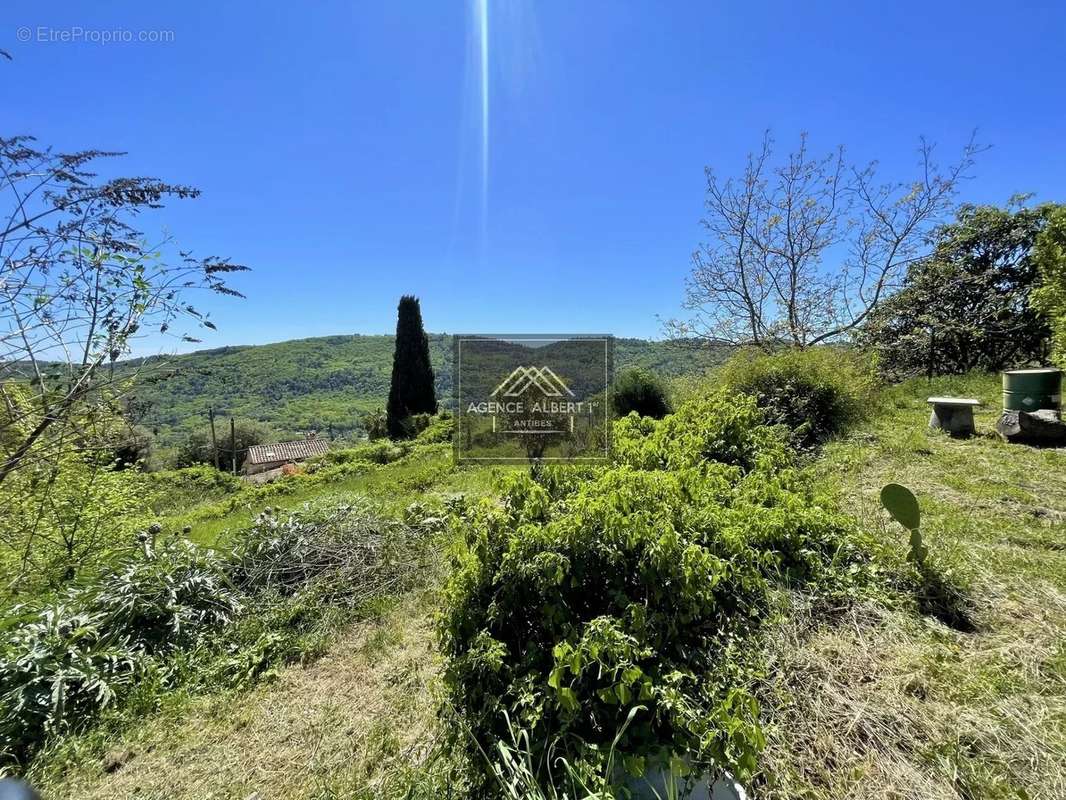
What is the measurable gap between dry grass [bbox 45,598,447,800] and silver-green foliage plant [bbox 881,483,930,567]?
96.6 inches

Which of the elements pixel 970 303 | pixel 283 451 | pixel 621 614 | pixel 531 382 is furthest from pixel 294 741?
pixel 283 451

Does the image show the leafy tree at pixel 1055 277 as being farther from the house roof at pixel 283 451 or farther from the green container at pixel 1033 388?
the house roof at pixel 283 451

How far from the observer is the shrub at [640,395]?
865 cm

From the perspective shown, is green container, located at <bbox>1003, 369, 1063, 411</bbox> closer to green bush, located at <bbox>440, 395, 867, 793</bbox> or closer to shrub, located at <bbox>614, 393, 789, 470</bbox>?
shrub, located at <bbox>614, 393, 789, 470</bbox>

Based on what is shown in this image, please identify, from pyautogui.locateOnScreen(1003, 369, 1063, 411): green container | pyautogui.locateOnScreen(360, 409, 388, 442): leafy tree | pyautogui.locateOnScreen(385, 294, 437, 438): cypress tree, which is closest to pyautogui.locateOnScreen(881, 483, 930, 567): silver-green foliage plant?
pyautogui.locateOnScreen(1003, 369, 1063, 411): green container

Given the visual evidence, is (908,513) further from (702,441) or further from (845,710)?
(702,441)

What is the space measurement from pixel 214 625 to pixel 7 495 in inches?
56.6

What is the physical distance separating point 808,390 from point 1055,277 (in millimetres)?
2402

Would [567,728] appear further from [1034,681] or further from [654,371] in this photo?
[654,371]

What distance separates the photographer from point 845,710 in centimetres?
149

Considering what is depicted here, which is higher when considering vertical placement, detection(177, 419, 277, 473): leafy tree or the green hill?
the green hill

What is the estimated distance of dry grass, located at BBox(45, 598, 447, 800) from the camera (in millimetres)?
1746

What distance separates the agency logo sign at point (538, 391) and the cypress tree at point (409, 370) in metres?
11.1

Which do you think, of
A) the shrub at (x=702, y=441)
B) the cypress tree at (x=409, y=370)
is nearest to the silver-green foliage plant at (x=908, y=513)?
the shrub at (x=702, y=441)
